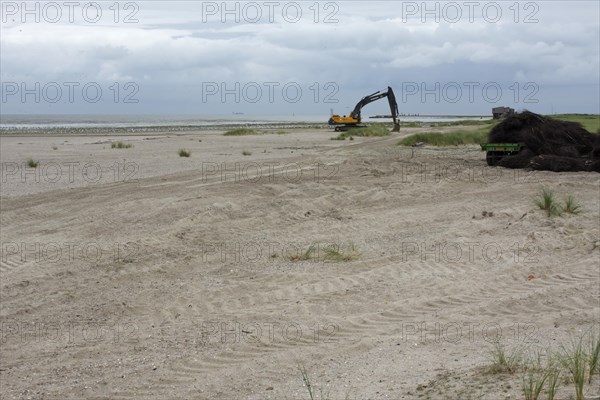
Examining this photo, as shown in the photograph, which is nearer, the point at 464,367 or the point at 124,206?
the point at 464,367

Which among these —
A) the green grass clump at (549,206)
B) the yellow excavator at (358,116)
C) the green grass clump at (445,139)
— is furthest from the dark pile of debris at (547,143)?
the yellow excavator at (358,116)

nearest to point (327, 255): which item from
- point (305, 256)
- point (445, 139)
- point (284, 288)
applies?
point (305, 256)

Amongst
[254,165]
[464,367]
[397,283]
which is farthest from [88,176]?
[464,367]

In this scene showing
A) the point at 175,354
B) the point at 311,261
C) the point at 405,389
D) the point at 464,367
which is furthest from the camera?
the point at 311,261

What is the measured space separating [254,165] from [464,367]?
17472mm

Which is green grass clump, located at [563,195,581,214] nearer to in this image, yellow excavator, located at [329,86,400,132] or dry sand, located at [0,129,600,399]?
dry sand, located at [0,129,600,399]

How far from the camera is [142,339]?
7.48m

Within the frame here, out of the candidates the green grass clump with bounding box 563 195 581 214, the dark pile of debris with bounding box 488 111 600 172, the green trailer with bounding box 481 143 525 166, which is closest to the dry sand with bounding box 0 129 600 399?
the green grass clump with bounding box 563 195 581 214

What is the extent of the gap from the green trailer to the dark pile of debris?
0.69 feet

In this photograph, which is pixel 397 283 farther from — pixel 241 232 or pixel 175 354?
pixel 241 232

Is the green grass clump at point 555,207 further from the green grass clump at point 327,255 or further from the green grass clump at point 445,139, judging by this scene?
the green grass clump at point 445,139

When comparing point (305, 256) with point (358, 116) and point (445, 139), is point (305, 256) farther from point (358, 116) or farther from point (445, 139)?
point (358, 116)

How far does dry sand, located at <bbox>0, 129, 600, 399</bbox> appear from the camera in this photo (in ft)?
21.1

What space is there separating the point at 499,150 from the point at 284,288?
1388 cm
